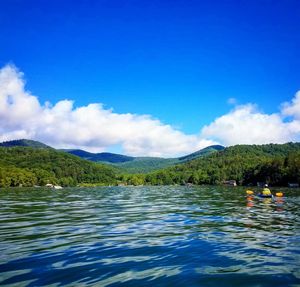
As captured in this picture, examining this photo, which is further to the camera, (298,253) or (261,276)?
(298,253)

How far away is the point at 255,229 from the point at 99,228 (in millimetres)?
11092

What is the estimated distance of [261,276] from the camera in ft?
44.1

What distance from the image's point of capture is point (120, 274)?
13.9 metres

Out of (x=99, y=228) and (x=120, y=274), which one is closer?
(x=120, y=274)

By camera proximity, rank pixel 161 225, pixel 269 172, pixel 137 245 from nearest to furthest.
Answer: pixel 137 245 < pixel 161 225 < pixel 269 172

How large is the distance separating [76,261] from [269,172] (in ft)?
641

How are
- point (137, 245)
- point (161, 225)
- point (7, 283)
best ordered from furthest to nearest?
point (161, 225) → point (137, 245) → point (7, 283)

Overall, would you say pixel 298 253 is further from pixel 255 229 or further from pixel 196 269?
pixel 255 229

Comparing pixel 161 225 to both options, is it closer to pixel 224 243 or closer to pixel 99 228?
pixel 99 228

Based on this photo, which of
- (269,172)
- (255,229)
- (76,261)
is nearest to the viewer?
(76,261)

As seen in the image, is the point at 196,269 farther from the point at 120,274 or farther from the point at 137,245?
the point at 137,245

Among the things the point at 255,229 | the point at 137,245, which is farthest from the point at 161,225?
the point at 137,245

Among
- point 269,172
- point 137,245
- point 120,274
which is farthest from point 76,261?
point 269,172

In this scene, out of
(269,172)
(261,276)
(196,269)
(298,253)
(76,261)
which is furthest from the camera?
(269,172)
